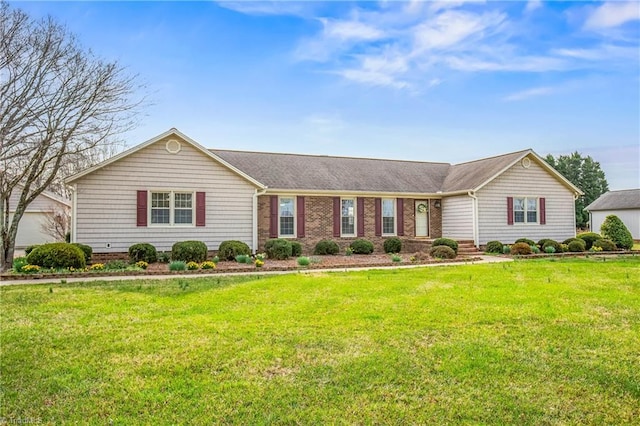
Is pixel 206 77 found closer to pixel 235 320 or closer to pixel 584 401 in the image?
pixel 235 320

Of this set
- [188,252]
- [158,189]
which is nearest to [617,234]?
[188,252]

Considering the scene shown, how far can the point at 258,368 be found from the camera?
467 cm

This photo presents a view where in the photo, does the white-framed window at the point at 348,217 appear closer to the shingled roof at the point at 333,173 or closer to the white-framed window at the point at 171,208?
the shingled roof at the point at 333,173

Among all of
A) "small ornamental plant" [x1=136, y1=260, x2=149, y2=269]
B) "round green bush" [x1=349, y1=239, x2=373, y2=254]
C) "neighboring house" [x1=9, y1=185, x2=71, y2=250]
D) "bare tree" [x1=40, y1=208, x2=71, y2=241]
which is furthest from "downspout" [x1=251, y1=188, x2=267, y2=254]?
"neighboring house" [x1=9, y1=185, x2=71, y2=250]

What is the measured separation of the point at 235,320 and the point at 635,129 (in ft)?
61.3

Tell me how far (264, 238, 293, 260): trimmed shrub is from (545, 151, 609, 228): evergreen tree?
44.4 meters

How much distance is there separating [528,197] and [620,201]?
689 inches

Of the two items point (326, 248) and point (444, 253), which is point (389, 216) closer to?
point (326, 248)

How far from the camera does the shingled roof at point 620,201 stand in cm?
3169

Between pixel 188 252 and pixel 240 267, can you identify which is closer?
pixel 240 267

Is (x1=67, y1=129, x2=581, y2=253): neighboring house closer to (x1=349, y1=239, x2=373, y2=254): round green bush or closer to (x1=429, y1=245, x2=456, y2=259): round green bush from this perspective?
(x1=349, y1=239, x2=373, y2=254): round green bush

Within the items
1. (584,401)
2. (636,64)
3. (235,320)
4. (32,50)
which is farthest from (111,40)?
(636,64)

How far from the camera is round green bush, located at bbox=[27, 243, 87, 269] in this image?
12.4 meters

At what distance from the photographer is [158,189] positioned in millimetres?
15945
